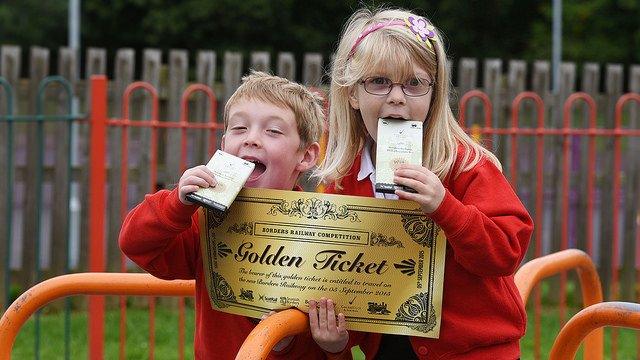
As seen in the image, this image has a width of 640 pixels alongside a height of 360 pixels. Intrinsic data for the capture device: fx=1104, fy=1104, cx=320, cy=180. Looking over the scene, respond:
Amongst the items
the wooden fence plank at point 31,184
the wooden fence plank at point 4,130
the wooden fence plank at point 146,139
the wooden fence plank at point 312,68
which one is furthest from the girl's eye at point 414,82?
the wooden fence plank at point 31,184

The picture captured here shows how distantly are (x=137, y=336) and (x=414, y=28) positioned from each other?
16.0 feet

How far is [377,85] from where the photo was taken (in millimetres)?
2311

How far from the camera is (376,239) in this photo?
2.18m

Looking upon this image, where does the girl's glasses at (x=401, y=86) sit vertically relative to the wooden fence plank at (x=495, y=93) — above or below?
below

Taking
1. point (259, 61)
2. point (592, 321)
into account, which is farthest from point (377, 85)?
point (259, 61)

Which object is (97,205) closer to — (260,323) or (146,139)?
(146,139)

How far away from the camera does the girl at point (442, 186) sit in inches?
82.7

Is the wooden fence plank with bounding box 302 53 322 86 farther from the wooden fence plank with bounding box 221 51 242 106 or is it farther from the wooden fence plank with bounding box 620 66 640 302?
the wooden fence plank with bounding box 620 66 640 302

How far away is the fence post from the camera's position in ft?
16.9

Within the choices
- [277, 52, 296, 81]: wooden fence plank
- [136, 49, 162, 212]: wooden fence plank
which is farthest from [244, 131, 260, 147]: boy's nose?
[277, 52, 296, 81]: wooden fence plank

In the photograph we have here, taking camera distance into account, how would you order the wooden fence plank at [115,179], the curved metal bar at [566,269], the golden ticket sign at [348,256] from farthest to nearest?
1. the wooden fence plank at [115,179]
2. the curved metal bar at [566,269]
3. the golden ticket sign at [348,256]

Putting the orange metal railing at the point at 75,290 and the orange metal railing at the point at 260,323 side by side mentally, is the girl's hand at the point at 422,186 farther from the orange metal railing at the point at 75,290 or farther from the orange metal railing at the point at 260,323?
the orange metal railing at the point at 75,290

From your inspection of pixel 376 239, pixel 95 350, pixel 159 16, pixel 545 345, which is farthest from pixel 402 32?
pixel 159 16

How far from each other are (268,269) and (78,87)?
5847mm
